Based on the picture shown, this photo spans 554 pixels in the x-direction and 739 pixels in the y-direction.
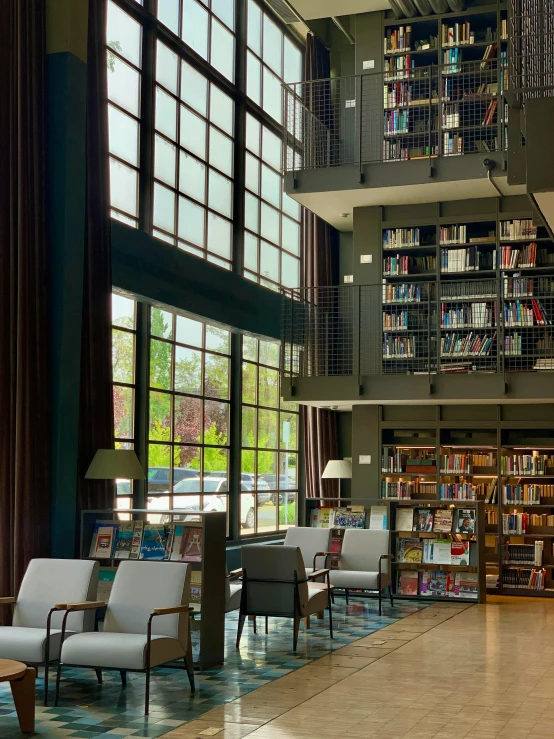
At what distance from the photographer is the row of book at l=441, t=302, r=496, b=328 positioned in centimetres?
1162

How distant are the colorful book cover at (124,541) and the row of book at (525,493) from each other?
5717 mm

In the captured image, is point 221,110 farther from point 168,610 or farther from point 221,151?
point 168,610

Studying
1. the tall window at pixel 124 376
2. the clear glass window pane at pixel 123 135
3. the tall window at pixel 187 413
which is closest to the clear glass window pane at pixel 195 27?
the clear glass window pane at pixel 123 135

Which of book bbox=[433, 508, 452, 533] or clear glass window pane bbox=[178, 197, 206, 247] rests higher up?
clear glass window pane bbox=[178, 197, 206, 247]

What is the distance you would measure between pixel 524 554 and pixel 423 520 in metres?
1.52

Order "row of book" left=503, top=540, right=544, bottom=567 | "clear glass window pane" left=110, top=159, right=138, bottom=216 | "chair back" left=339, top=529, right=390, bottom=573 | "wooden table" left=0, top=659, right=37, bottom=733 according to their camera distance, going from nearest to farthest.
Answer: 1. "wooden table" left=0, top=659, right=37, bottom=733
2. "clear glass window pane" left=110, top=159, right=138, bottom=216
3. "chair back" left=339, top=529, right=390, bottom=573
4. "row of book" left=503, top=540, right=544, bottom=567

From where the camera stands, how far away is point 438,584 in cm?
1092

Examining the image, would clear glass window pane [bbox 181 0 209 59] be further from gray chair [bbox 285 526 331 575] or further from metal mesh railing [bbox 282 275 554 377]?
gray chair [bbox 285 526 331 575]

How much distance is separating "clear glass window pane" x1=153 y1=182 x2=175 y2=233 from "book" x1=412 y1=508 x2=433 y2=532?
444 centimetres

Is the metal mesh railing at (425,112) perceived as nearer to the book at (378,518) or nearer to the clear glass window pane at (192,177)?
the clear glass window pane at (192,177)

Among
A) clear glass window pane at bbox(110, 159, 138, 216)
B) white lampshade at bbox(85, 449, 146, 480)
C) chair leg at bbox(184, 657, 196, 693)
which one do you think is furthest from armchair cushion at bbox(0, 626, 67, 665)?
clear glass window pane at bbox(110, 159, 138, 216)

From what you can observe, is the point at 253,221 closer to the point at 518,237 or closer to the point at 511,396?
the point at 518,237

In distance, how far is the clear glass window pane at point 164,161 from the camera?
1084cm

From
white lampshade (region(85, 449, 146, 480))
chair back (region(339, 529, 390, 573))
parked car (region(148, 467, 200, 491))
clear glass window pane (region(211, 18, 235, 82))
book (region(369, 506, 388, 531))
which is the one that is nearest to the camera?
white lampshade (region(85, 449, 146, 480))
